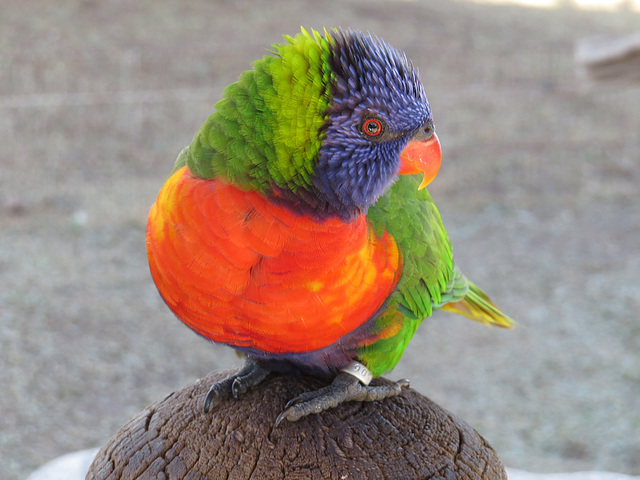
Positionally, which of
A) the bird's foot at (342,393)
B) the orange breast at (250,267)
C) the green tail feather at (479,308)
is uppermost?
the orange breast at (250,267)

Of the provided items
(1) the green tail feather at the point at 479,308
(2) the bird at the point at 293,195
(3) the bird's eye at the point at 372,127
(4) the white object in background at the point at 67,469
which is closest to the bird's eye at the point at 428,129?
(2) the bird at the point at 293,195

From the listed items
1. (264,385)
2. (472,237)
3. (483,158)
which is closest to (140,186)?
(472,237)

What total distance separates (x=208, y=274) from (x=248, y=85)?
15.4 inches

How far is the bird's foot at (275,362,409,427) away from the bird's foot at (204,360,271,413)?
137mm

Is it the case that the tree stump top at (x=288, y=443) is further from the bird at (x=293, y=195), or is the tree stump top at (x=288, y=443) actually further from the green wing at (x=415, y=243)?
the green wing at (x=415, y=243)

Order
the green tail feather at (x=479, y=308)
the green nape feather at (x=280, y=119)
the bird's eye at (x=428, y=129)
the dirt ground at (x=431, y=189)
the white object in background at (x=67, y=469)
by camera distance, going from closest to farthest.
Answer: the green nape feather at (x=280, y=119)
the bird's eye at (x=428, y=129)
the green tail feather at (x=479, y=308)
the white object in background at (x=67, y=469)
the dirt ground at (x=431, y=189)

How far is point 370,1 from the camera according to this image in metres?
10.7

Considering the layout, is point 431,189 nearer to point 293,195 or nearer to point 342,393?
point 342,393

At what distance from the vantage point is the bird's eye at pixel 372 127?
134 centimetres

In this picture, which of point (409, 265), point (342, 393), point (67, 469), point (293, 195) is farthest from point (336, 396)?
point (67, 469)

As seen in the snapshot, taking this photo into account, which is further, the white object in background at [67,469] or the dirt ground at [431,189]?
the dirt ground at [431,189]

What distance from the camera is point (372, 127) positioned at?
135cm

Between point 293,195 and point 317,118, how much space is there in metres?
0.16

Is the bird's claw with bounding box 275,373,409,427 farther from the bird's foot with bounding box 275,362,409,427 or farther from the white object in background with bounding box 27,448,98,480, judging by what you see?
the white object in background with bounding box 27,448,98,480
